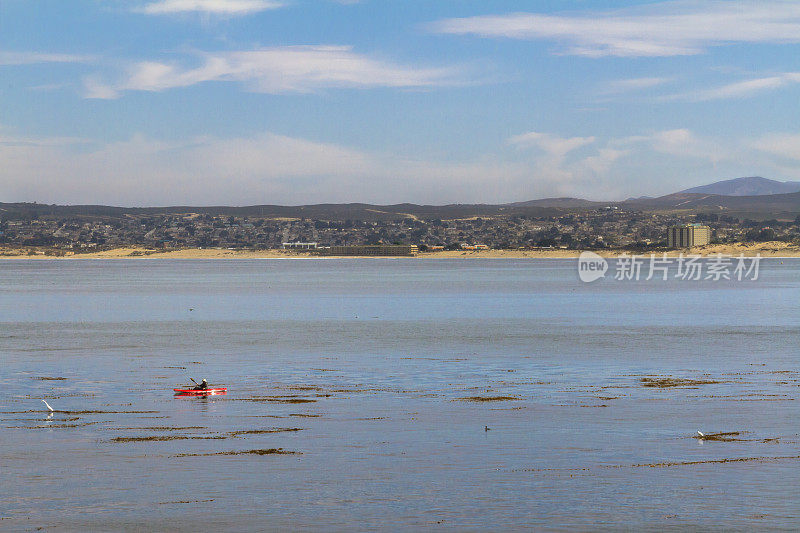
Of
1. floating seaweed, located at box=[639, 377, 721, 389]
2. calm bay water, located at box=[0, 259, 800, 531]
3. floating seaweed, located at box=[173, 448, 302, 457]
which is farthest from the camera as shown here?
floating seaweed, located at box=[639, 377, 721, 389]

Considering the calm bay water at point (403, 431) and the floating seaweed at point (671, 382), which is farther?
the floating seaweed at point (671, 382)

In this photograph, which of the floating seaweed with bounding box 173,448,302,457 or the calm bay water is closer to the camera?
the calm bay water

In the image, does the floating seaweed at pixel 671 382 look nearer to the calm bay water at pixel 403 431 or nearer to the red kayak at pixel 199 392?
the calm bay water at pixel 403 431

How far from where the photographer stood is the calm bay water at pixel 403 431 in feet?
73.9

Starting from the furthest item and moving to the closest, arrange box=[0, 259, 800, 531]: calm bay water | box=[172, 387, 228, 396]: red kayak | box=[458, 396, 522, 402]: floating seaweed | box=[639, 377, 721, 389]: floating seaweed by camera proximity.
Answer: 1. box=[639, 377, 721, 389]: floating seaweed
2. box=[172, 387, 228, 396]: red kayak
3. box=[458, 396, 522, 402]: floating seaweed
4. box=[0, 259, 800, 531]: calm bay water

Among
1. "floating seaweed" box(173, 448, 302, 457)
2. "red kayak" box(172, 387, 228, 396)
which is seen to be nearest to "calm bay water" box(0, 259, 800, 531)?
"floating seaweed" box(173, 448, 302, 457)

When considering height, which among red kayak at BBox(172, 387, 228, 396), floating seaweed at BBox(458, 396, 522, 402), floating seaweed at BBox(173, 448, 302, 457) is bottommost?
red kayak at BBox(172, 387, 228, 396)

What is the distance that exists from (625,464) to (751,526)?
5.78m

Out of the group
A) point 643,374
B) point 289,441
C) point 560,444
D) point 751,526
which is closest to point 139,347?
point 643,374

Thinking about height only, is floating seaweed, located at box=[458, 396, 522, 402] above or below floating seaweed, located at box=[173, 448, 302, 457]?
below

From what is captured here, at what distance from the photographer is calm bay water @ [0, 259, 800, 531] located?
73.9 feet

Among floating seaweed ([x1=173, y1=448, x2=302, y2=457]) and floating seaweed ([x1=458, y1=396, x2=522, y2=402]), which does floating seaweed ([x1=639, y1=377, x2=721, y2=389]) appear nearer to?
floating seaweed ([x1=458, y1=396, x2=522, y2=402])

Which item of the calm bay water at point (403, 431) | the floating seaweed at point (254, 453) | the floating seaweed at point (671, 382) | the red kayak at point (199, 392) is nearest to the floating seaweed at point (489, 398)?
the calm bay water at point (403, 431)

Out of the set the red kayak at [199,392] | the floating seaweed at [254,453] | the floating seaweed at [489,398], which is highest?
the floating seaweed at [254,453]
